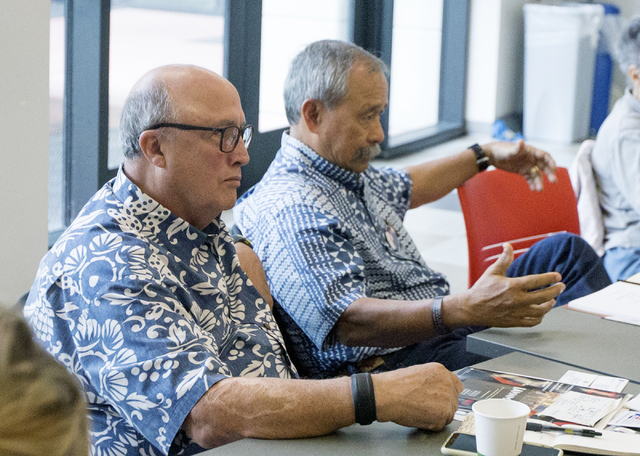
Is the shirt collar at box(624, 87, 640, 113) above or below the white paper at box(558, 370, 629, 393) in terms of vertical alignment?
above

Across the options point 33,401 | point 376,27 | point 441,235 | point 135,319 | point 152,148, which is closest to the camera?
point 33,401

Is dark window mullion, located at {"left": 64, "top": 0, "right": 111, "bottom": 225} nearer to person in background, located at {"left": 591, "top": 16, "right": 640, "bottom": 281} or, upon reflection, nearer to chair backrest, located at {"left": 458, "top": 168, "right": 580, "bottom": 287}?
chair backrest, located at {"left": 458, "top": 168, "right": 580, "bottom": 287}

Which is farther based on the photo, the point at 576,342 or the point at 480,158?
the point at 480,158

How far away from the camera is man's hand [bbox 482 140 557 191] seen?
2.52 m

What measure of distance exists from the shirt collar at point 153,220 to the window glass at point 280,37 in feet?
10.6

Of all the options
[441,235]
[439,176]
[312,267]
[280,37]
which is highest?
[280,37]

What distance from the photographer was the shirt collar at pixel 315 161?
2129mm

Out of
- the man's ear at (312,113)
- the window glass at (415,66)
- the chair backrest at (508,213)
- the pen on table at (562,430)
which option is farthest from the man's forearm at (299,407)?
the window glass at (415,66)

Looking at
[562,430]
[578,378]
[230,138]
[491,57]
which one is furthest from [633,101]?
[491,57]

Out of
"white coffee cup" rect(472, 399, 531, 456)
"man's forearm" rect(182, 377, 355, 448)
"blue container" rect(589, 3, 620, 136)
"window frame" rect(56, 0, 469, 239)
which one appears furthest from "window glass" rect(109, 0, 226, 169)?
"blue container" rect(589, 3, 620, 136)

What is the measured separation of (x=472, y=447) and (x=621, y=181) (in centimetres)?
186

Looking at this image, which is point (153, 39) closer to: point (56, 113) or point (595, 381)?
point (56, 113)

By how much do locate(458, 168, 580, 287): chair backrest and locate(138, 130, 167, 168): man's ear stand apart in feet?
3.82

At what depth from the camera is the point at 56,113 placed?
3.25 metres
